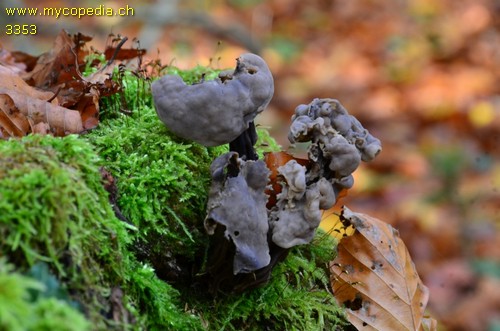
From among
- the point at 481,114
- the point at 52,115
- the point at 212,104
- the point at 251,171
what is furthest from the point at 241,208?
the point at 481,114

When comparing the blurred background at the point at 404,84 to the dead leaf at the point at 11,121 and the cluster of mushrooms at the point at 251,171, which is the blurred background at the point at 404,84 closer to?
the cluster of mushrooms at the point at 251,171

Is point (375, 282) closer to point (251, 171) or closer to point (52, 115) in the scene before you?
point (251, 171)

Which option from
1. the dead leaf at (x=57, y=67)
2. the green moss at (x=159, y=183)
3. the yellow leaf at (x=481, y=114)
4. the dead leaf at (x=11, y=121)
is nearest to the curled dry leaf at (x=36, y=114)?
the dead leaf at (x=11, y=121)

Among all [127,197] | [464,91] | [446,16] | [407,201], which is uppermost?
[127,197]

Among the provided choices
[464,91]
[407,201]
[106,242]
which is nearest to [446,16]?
[464,91]

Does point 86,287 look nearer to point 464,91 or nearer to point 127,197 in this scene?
point 127,197
